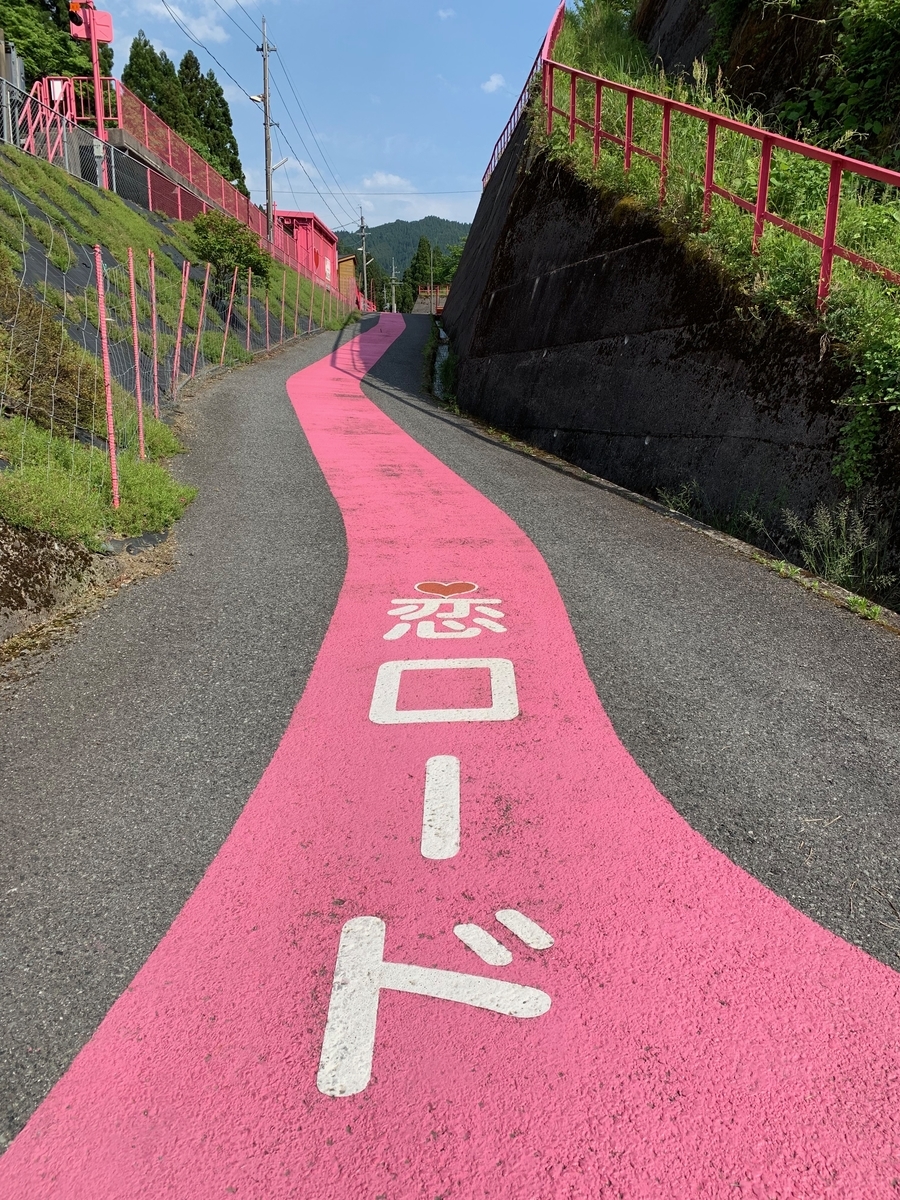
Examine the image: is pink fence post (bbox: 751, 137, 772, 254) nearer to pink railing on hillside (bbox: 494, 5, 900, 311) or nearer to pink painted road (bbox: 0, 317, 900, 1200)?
pink railing on hillside (bbox: 494, 5, 900, 311)

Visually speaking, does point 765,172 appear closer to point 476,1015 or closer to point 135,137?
point 476,1015

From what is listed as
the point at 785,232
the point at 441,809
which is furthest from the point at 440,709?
the point at 785,232

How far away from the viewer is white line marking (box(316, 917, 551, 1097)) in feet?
6.42

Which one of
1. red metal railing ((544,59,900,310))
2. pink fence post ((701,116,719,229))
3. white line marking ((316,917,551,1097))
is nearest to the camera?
white line marking ((316,917,551,1097))

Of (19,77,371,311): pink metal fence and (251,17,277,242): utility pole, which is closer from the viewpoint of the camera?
(19,77,371,311): pink metal fence

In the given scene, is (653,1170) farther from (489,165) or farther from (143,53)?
(143,53)

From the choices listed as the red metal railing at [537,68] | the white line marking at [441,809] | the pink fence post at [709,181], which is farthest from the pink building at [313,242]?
the white line marking at [441,809]

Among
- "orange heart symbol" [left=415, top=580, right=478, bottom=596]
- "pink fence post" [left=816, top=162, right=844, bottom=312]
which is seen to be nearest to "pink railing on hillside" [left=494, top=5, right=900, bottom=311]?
"pink fence post" [left=816, top=162, right=844, bottom=312]

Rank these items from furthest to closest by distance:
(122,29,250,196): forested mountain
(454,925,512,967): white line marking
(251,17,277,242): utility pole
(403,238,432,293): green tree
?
(403,238,432,293): green tree < (122,29,250,196): forested mountain < (251,17,277,242): utility pole < (454,925,512,967): white line marking

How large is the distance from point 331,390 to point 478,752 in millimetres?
13900

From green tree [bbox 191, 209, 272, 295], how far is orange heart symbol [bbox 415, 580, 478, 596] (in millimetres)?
17092

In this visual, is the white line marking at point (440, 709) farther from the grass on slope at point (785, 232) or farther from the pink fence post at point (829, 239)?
the pink fence post at point (829, 239)

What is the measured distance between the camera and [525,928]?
7.97 ft

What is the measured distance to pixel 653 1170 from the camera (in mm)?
1725
